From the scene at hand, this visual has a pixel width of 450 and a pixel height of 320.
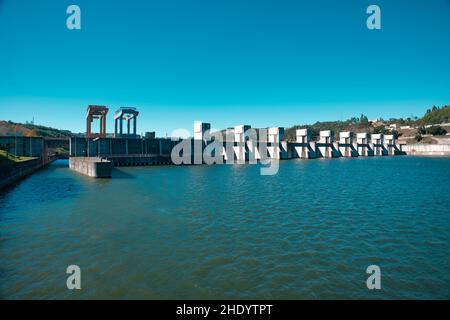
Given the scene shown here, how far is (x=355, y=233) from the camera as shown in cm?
1386

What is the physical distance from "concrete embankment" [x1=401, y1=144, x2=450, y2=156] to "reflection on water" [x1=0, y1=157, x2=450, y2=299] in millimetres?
162336

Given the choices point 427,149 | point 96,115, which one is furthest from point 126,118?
point 427,149

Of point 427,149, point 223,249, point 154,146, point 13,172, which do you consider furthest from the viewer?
point 427,149

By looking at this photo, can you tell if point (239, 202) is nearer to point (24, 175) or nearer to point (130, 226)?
point (130, 226)

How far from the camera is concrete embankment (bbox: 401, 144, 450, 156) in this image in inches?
5630

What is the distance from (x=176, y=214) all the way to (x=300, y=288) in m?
11.1


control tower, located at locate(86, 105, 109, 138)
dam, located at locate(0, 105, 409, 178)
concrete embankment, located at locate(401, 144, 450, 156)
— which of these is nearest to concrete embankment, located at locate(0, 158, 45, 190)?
dam, located at locate(0, 105, 409, 178)

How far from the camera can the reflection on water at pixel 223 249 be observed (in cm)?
835

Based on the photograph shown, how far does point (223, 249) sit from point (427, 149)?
182283 mm

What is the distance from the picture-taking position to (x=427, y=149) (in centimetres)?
14938

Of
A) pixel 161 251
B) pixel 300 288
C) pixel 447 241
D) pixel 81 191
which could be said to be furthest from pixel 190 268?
pixel 81 191

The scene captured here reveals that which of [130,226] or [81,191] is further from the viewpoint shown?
[81,191]

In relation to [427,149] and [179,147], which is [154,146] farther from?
[427,149]

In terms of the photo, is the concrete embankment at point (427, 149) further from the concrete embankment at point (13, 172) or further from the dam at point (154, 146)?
the concrete embankment at point (13, 172)
